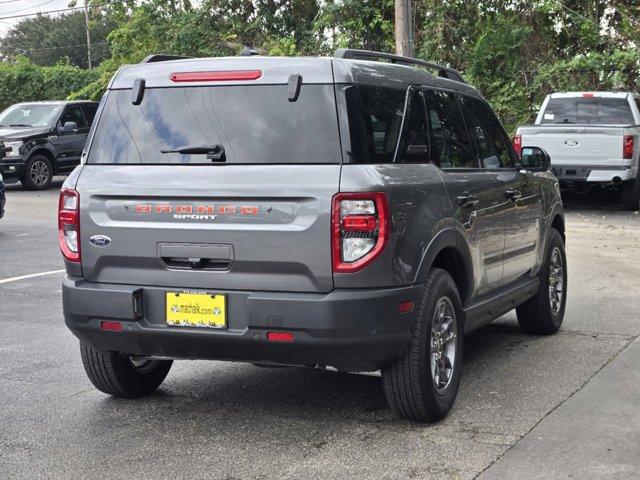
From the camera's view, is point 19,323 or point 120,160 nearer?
point 120,160

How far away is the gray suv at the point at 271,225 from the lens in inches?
185

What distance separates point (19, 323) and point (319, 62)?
4.08 meters

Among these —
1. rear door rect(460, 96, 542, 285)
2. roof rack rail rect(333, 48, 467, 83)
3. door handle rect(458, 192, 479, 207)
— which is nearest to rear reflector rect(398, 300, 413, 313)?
door handle rect(458, 192, 479, 207)

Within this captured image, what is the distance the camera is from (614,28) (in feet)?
78.5

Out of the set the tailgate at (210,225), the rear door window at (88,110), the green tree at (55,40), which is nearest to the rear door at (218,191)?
the tailgate at (210,225)

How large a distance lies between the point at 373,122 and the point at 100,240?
1497mm

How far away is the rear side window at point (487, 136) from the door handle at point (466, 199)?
58 centimetres

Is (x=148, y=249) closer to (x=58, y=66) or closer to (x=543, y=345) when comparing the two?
(x=543, y=345)

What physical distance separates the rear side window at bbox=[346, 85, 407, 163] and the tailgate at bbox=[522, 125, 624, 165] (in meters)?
11.3

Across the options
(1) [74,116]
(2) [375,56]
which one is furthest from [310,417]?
(1) [74,116]

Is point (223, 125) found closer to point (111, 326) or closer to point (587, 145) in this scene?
point (111, 326)

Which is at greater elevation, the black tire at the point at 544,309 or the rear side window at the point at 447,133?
the rear side window at the point at 447,133

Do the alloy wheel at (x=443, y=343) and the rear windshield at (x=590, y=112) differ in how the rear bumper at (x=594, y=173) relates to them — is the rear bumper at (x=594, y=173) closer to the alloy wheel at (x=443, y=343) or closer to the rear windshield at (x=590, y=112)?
the rear windshield at (x=590, y=112)

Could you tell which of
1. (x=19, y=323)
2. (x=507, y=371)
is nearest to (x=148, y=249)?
(x=507, y=371)
